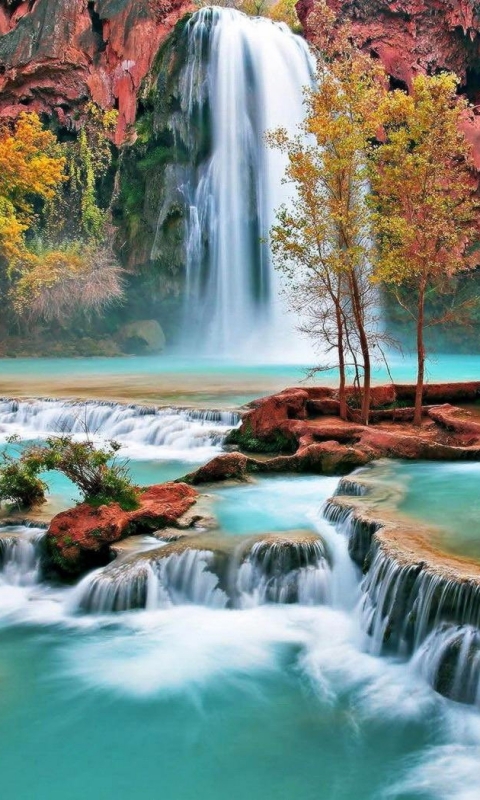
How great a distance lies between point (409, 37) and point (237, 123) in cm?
837

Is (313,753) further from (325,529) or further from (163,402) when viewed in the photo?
(163,402)

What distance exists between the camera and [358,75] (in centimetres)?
1402

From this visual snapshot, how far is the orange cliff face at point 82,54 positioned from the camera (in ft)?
112

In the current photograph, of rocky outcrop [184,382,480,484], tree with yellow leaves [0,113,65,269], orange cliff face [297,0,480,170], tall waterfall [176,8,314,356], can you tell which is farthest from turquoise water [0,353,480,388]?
orange cliff face [297,0,480,170]

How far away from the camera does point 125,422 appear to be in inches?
703

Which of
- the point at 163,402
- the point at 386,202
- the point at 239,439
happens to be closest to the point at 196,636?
the point at 239,439

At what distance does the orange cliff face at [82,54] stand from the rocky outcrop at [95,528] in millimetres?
28776

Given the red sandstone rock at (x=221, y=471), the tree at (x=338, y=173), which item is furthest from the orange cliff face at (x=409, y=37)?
the red sandstone rock at (x=221, y=471)

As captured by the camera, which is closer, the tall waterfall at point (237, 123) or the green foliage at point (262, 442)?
the green foliage at point (262, 442)

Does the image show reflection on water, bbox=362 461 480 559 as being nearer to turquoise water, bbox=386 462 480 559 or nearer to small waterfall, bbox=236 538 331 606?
turquoise water, bbox=386 462 480 559

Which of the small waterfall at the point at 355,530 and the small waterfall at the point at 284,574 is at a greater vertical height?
the small waterfall at the point at 355,530

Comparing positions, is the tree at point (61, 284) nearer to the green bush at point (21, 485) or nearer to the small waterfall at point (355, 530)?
the green bush at point (21, 485)

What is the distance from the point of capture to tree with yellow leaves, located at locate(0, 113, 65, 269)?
108 ft

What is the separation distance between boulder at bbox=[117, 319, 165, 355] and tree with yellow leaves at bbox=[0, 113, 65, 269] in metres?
6.45
